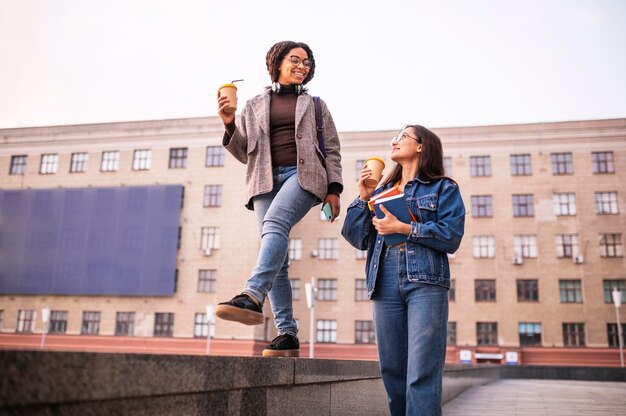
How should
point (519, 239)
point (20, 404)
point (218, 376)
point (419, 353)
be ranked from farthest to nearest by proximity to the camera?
point (519, 239) < point (419, 353) < point (218, 376) < point (20, 404)

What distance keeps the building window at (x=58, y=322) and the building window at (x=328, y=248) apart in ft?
56.1

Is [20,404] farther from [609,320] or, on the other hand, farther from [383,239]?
[609,320]

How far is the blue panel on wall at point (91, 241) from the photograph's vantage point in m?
36.2

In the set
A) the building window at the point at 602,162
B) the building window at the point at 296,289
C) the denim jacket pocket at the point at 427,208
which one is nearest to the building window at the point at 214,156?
the building window at the point at 296,289

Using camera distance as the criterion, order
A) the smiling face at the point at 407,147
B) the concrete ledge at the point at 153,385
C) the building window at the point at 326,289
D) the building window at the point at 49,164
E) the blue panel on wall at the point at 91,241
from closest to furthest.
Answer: the concrete ledge at the point at 153,385 → the smiling face at the point at 407,147 → the blue panel on wall at the point at 91,241 → the building window at the point at 326,289 → the building window at the point at 49,164

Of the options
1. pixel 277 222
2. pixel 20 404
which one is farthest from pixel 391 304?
pixel 20 404

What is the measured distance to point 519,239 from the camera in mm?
36250

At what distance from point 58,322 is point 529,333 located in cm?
2972

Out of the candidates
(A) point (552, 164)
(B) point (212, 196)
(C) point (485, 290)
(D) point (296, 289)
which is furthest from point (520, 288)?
(B) point (212, 196)

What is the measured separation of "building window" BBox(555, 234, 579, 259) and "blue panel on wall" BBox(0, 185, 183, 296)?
24.3 meters

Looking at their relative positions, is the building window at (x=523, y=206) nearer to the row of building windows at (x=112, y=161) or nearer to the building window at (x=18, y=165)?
the row of building windows at (x=112, y=161)

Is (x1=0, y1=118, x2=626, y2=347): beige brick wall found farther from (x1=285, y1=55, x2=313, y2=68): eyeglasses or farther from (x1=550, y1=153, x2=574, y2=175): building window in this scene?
(x1=285, y1=55, x2=313, y2=68): eyeglasses

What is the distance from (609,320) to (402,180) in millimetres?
35099

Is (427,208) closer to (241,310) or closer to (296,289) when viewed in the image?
(241,310)
